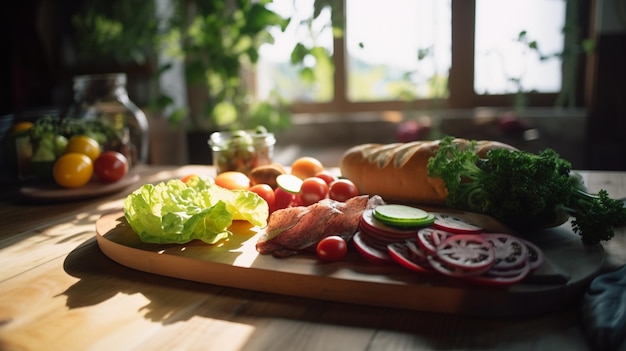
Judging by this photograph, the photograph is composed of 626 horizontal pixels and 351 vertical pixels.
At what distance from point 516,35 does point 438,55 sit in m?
0.44

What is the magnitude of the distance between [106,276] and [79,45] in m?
2.80

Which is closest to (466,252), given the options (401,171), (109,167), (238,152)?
(401,171)

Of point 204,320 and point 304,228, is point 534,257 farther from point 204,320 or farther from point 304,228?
point 204,320

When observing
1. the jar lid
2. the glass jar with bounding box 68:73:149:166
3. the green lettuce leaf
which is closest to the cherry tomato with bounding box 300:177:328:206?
the green lettuce leaf

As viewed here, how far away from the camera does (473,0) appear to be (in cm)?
316

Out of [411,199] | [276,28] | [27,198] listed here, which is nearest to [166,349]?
[411,199]

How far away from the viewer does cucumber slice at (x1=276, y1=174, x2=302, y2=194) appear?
1.52 m

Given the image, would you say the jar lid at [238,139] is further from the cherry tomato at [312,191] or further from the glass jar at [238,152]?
the cherry tomato at [312,191]

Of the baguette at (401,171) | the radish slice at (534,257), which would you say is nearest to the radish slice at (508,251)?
the radish slice at (534,257)

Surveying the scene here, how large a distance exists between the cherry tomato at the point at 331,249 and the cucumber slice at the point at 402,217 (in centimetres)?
10

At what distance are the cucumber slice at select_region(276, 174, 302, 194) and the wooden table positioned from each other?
1.48 feet

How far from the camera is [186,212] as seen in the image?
1.24 metres

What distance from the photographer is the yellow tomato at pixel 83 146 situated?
77.1 inches

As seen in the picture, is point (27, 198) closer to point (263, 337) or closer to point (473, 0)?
point (263, 337)
